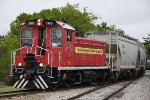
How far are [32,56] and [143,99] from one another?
596cm

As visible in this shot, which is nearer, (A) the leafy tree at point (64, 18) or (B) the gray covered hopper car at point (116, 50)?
(B) the gray covered hopper car at point (116, 50)

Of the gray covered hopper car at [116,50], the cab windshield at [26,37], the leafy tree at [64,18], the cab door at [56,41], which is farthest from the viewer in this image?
the leafy tree at [64,18]

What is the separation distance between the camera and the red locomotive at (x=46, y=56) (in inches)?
761

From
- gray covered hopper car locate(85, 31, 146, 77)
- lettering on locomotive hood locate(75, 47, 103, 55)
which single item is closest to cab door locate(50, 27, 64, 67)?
lettering on locomotive hood locate(75, 47, 103, 55)

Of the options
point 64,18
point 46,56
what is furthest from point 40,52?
point 64,18

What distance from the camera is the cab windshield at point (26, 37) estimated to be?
814 inches

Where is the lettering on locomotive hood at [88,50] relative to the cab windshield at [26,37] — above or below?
below

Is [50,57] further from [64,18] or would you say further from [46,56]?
[64,18]

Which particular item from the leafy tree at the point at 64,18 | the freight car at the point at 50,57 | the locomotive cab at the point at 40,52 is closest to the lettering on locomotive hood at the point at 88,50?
the freight car at the point at 50,57

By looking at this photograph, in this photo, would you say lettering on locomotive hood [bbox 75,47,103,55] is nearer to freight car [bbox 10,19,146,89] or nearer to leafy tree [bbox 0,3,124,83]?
freight car [bbox 10,19,146,89]

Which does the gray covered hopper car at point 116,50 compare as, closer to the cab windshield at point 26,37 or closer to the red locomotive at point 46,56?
the red locomotive at point 46,56

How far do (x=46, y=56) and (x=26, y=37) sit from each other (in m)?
1.81

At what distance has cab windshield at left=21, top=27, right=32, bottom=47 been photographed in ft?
67.8

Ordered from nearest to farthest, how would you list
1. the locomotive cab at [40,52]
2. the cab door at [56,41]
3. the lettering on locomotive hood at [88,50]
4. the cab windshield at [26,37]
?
the locomotive cab at [40,52] < the cab door at [56,41] < the cab windshield at [26,37] < the lettering on locomotive hood at [88,50]
